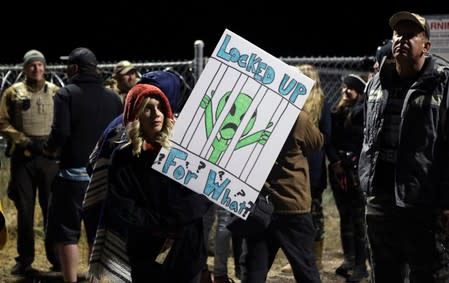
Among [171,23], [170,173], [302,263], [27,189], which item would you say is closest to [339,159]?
[302,263]

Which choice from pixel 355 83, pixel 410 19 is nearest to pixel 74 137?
pixel 355 83

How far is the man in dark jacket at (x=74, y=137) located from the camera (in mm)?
7332

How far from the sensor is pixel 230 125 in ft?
18.2

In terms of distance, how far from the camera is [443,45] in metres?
6.93

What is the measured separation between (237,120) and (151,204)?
0.79m

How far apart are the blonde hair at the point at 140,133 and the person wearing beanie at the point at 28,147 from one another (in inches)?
136

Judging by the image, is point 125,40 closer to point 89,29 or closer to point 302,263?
point 89,29

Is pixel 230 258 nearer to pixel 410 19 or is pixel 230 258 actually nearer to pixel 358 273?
pixel 358 273

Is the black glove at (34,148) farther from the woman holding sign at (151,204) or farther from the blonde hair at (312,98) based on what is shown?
the woman holding sign at (151,204)

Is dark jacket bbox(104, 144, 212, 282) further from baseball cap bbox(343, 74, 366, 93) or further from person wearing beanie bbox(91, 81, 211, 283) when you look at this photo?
baseball cap bbox(343, 74, 366, 93)

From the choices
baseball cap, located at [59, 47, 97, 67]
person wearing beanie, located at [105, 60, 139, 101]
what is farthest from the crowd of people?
person wearing beanie, located at [105, 60, 139, 101]

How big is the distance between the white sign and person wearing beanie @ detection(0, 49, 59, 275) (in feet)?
10.8

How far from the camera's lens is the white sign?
17.9 ft

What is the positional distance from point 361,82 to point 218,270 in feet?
6.49
